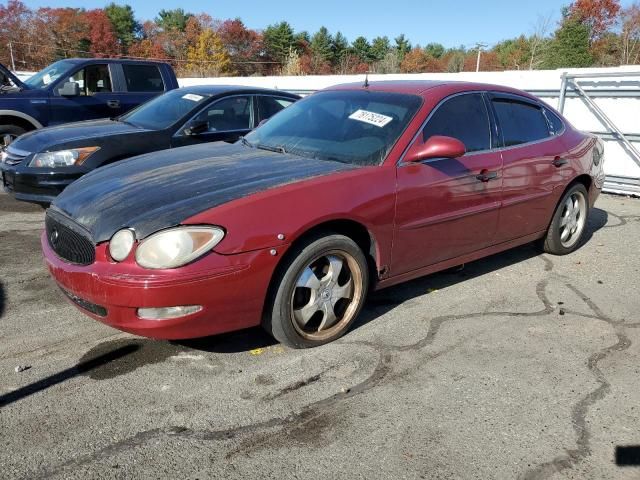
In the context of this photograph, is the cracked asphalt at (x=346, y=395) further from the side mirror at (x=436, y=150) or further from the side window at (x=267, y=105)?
the side window at (x=267, y=105)

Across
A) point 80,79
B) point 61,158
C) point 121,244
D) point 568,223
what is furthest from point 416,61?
point 121,244

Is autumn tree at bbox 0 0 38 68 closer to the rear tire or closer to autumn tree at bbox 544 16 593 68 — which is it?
autumn tree at bbox 544 16 593 68

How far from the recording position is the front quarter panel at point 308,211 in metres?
3.00

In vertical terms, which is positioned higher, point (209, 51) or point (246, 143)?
point (209, 51)

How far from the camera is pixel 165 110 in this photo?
6676 millimetres

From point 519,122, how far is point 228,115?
11.3ft

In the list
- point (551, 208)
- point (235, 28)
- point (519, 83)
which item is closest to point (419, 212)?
point (551, 208)

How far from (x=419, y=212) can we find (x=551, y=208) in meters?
1.98

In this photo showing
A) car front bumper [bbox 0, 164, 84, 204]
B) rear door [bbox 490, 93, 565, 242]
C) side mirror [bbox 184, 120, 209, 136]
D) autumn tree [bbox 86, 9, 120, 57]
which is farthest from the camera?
autumn tree [bbox 86, 9, 120, 57]

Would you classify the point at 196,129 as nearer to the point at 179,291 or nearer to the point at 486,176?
the point at 486,176

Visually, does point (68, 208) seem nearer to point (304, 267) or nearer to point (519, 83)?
point (304, 267)

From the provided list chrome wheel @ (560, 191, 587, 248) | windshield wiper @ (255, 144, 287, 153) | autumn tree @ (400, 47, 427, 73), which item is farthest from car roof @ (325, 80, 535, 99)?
autumn tree @ (400, 47, 427, 73)

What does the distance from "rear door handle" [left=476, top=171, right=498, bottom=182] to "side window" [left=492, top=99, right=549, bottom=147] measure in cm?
36

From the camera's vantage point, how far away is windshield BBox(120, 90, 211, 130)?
6.43 meters
